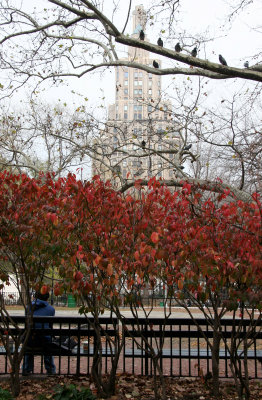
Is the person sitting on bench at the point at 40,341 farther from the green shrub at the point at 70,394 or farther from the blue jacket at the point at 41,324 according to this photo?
the green shrub at the point at 70,394

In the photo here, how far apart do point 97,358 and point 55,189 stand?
2.23m

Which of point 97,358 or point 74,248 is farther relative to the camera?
point 97,358

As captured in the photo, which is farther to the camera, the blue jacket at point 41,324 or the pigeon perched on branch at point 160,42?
the pigeon perched on branch at point 160,42

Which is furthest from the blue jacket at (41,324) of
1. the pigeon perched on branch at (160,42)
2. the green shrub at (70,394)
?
the pigeon perched on branch at (160,42)

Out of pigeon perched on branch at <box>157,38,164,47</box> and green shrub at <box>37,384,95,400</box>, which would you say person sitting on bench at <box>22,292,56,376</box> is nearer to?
green shrub at <box>37,384,95,400</box>

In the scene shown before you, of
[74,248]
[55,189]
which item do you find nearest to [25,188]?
[55,189]

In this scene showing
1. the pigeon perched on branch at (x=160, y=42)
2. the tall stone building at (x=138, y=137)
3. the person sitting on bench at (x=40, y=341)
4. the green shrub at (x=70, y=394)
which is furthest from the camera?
the tall stone building at (x=138, y=137)

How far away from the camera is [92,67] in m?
9.67

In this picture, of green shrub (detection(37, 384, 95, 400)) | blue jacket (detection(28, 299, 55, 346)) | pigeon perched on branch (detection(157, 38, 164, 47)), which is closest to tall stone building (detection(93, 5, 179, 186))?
pigeon perched on branch (detection(157, 38, 164, 47))

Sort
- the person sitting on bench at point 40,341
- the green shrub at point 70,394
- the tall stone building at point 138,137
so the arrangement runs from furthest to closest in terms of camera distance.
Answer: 1. the tall stone building at point 138,137
2. the person sitting on bench at point 40,341
3. the green shrub at point 70,394

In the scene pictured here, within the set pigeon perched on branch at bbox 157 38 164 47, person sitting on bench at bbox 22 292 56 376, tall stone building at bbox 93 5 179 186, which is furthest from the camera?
tall stone building at bbox 93 5 179 186

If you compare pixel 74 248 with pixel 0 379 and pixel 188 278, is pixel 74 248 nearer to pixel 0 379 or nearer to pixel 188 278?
pixel 188 278

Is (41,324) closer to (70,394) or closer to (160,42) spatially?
(70,394)

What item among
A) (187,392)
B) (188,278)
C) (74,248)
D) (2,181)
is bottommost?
(187,392)
